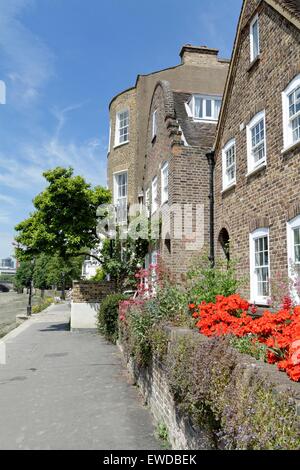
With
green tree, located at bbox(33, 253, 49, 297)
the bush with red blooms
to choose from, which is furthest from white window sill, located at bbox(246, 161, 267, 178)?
green tree, located at bbox(33, 253, 49, 297)

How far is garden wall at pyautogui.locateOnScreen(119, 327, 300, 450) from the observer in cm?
303

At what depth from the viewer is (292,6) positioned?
9.84 metres

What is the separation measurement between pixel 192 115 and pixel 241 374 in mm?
15037

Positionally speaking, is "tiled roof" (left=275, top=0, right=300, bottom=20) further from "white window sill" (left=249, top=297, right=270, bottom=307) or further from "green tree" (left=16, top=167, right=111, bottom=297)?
"green tree" (left=16, top=167, right=111, bottom=297)


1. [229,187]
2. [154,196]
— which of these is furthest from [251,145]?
[154,196]

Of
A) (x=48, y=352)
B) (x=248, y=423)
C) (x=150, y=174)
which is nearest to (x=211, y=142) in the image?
(x=150, y=174)

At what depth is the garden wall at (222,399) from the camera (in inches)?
119

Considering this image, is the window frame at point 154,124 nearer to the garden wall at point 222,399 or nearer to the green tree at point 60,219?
the green tree at point 60,219

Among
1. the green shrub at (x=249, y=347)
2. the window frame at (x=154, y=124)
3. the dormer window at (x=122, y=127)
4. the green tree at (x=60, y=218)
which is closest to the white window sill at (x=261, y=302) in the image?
the green shrub at (x=249, y=347)

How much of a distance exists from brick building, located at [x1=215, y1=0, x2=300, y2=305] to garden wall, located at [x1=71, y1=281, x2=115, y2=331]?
269 inches

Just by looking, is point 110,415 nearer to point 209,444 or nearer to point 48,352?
point 209,444

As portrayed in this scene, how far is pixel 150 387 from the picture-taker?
24.5 feet

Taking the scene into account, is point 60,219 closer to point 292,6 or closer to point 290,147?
point 290,147
